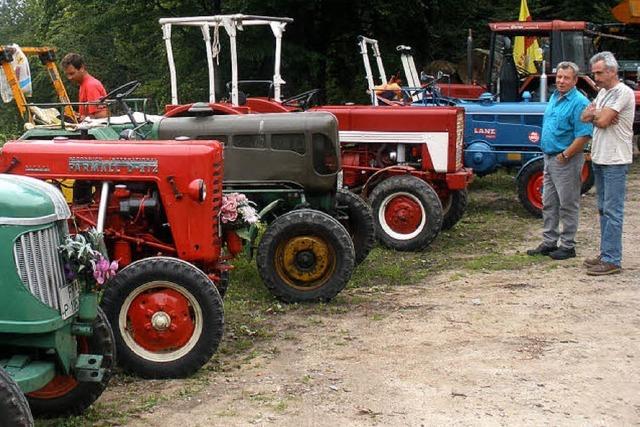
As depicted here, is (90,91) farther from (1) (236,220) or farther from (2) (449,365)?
(2) (449,365)

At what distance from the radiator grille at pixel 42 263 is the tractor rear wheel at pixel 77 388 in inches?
15.6

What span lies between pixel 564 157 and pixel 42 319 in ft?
17.1

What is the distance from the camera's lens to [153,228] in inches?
215

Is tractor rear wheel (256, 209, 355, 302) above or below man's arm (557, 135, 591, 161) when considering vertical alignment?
below

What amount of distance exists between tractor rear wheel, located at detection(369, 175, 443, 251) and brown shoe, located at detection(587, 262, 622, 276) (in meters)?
1.64

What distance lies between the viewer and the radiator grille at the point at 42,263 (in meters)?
3.58

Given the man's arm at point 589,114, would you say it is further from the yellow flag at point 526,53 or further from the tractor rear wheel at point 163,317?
the yellow flag at point 526,53

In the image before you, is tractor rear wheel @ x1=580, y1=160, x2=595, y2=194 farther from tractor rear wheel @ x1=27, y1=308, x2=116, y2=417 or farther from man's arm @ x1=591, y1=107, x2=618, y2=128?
tractor rear wheel @ x1=27, y1=308, x2=116, y2=417

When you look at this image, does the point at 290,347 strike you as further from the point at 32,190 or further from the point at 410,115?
the point at 410,115

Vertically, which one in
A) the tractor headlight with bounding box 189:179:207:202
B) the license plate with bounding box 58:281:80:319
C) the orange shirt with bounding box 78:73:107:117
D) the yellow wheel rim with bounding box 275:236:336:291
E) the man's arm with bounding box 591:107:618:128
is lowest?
the yellow wheel rim with bounding box 275:236:336:291

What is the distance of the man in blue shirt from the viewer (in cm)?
761

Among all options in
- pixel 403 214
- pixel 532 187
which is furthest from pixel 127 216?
pixel 532 187

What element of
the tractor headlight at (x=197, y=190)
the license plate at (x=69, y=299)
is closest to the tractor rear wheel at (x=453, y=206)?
the tractor headlight at (x=197, y=190)

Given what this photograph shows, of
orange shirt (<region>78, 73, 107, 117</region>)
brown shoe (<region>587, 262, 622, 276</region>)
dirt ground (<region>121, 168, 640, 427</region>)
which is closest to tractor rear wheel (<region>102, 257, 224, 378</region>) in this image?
dirt ground (<region>121, 168, 640, 427</region>)
